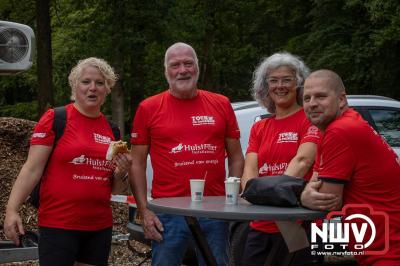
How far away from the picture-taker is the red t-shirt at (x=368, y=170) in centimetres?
329

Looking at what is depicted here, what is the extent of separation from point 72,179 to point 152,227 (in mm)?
594

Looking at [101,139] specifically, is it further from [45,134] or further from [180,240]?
[180,240]

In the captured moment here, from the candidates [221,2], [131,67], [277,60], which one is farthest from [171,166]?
[221,2]

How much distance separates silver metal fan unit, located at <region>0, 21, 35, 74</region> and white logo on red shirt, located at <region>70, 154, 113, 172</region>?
0.78 m

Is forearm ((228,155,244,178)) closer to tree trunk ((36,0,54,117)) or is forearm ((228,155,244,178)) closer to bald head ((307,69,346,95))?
bald head ((307,69,346,95))

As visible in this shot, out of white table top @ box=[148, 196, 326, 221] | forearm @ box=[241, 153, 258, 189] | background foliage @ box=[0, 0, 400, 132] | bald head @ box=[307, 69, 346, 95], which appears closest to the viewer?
white table top @ box=[148, 196, 326, 221]

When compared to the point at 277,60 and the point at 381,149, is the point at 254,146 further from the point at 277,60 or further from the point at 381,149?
the point at 381,149

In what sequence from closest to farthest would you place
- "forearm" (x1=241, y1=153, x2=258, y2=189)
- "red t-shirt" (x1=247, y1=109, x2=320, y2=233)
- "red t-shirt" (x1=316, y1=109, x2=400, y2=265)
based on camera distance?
1. "red t-shirt" (x1=316, y1=109, x2=400, y2=265)
2. "red t-shirt" (x1=247, y1=109, x2=320, y2=233)
3. "forearm" (x1=241, y1=153, x2=258, y2=189)

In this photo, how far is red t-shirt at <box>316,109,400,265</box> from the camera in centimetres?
329

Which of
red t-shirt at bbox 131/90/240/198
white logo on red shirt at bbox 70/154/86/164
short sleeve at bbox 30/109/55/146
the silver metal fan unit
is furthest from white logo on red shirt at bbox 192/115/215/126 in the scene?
the silver metal fan unit

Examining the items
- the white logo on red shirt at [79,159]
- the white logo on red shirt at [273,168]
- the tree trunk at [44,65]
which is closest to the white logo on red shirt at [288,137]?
the white logo on red shirt at [273,168]

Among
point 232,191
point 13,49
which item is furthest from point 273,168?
point 13,49

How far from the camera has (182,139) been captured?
454cm

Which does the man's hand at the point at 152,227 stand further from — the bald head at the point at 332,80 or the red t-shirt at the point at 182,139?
the bald head at the point at 332,80
